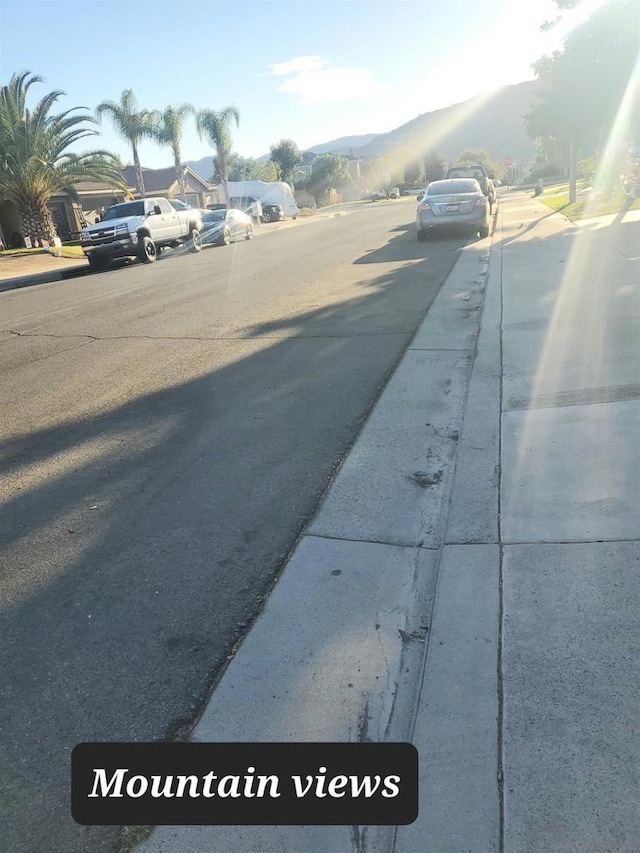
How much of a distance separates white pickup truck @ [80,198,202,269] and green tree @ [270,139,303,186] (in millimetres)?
84581

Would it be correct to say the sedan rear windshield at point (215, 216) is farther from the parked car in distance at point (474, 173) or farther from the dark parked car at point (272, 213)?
the dark parked car at point (272, 213)

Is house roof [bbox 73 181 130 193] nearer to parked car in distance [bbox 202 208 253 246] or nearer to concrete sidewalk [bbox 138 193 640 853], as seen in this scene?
parked car in distance [bbox 202 208 253 246]

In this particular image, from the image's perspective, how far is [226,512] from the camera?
13.7 feet

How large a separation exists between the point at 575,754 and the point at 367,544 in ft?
5.34

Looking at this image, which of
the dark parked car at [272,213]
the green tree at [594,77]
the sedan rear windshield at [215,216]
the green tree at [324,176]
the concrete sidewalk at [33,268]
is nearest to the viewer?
the green tree at [594,77]

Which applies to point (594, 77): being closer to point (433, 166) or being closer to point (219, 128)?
point (219, 128)

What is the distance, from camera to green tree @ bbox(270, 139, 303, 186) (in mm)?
105069

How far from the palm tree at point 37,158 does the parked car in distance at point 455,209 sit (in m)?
18.7

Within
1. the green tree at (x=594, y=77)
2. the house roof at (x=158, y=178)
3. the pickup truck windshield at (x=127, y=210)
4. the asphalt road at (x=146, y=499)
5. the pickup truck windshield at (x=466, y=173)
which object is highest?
the house roof at (x=158, y=178)

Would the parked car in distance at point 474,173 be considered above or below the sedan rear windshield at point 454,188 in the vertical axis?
above

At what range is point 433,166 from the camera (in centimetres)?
10925

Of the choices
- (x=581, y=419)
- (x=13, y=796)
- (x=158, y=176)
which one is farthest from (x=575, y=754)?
(x=158, y=176)

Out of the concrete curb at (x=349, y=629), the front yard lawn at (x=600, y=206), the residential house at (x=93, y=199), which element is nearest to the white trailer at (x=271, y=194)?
the residential house at (x=93, y=199)

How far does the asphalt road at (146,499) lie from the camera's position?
2.67 m
